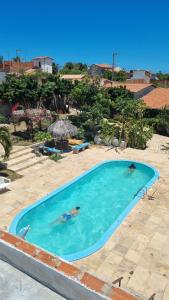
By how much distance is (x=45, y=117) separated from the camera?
84.4 ft

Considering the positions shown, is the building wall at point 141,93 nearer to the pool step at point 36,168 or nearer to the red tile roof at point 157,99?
the red tile roof at point 157,99

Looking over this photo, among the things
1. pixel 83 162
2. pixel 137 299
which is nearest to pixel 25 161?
pixel 83 162

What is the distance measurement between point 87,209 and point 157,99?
26364 millimetres

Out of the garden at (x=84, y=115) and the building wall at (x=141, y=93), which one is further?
the building wall at (x=141, y=93)

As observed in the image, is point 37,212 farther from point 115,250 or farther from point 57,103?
point 57,103

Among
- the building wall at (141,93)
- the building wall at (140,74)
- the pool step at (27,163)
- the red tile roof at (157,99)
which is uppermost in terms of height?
the building wall at (140,74)

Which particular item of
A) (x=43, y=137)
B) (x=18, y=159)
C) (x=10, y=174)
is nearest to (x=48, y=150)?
(x=43, y=137)

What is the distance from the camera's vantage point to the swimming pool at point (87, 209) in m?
12.1

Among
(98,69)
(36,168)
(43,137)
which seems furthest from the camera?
(98,69)

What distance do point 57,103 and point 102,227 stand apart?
86.0ft

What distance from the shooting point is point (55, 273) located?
14.1 ft

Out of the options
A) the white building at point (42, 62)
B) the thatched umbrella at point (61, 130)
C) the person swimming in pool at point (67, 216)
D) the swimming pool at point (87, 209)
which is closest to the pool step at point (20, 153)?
the thatched umbrella at point (61, 130)

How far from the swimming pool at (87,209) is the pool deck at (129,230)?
1.53 feet

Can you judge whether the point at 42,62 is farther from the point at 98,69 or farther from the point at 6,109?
the point at 6,109
